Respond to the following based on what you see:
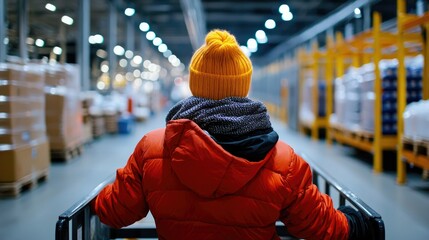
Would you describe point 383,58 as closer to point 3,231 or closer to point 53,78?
point 53,78

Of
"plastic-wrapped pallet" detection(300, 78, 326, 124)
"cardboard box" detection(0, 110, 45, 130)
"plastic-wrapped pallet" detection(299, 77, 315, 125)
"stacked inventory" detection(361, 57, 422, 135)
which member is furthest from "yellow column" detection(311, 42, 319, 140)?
"cardboard box" detection(0, 110, 45, 130)

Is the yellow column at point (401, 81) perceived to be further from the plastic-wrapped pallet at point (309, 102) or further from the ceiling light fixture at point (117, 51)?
the ceiling light fixture at point (117, 51)

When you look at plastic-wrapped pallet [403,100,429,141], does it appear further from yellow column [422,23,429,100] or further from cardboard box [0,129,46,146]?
cardboard box [0,129,46,146]

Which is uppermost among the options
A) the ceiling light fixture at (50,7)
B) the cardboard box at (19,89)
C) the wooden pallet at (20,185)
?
the ceiling light fixture at (50,7)

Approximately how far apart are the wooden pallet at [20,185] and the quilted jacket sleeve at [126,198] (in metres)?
4.06

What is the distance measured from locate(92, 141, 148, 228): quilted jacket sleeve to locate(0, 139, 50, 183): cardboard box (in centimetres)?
401

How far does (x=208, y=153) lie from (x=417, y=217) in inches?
154

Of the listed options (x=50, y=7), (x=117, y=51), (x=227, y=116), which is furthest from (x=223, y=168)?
(x=117, y=51)

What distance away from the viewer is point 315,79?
469 inches

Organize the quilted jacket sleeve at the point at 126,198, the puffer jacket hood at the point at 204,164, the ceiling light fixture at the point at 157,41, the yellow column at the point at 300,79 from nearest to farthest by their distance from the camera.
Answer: the puffer jacket hood at the point at 204,164 → the quilted jacket sleeve at the point at 126,198 → the yellow column at the point at 300,79 → the ceiling light fixture at the point at 157,41

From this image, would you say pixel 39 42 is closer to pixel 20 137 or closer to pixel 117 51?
pixel 20 137

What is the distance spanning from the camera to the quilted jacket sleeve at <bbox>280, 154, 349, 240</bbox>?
5.22ft

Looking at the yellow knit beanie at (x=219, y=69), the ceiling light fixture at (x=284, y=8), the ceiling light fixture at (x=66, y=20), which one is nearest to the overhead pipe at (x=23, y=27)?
the ceiling light fixture at (x=66, y=20)

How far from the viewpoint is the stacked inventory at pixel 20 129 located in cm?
526
